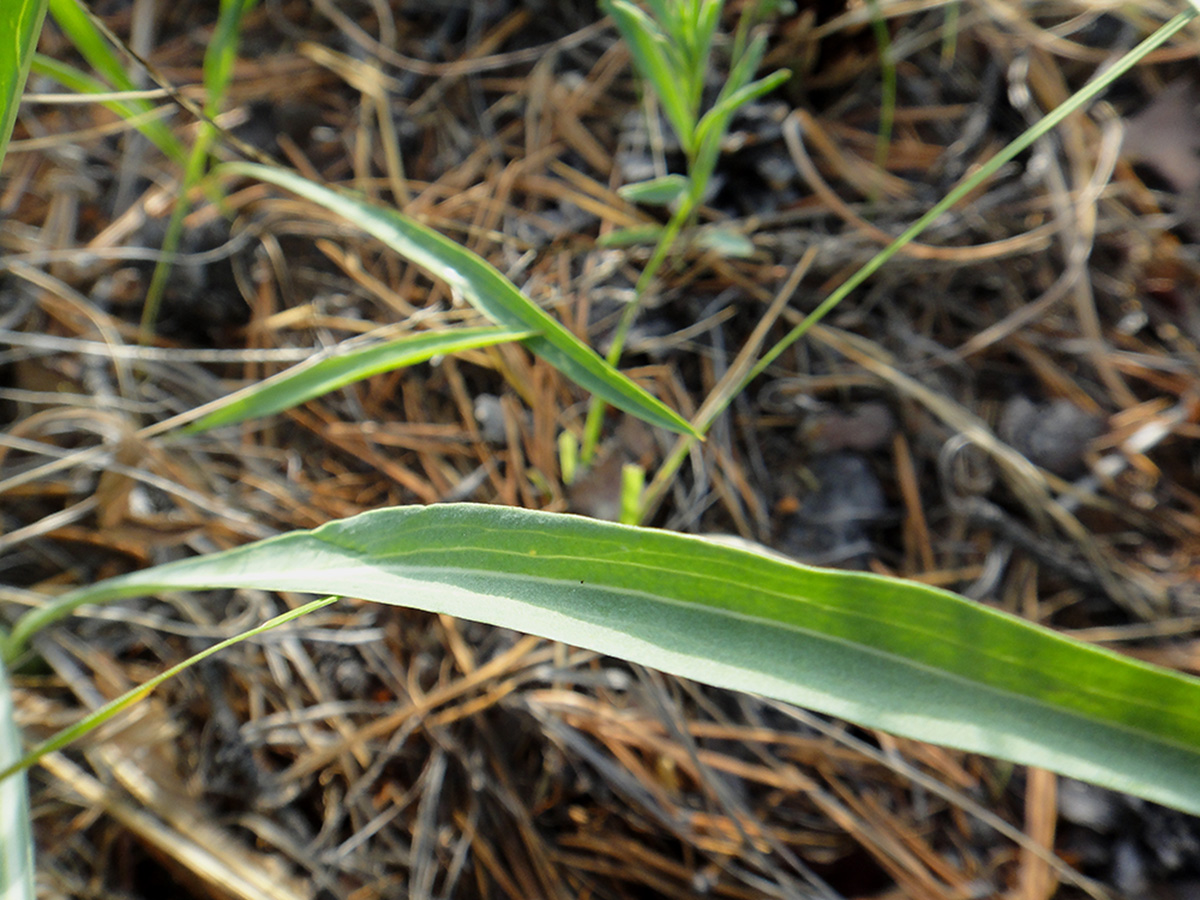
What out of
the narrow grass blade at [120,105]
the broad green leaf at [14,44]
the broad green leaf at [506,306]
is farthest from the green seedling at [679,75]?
the narrow grass blade at [120,105]

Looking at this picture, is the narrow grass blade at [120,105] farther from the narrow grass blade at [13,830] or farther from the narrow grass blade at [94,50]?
the narrow grass blade at [13,830]

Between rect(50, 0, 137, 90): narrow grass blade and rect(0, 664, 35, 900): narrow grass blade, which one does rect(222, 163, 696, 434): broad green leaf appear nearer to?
rect(50, 0, 137, 90): narrow grass blade

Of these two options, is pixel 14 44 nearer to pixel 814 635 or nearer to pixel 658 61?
pixel 658 61

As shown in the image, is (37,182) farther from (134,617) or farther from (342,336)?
(134,617)

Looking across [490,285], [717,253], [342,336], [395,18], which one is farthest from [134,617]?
[395,18]

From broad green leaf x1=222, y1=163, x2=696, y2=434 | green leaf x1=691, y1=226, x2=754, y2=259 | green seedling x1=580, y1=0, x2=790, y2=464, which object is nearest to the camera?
broad green leaf x1=222, y1=163, x2=696, y2=434

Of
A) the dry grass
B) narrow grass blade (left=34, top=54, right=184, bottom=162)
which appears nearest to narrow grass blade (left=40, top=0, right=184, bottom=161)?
narrow grass blade (left=34, top=54, right=184, bottom=162)
